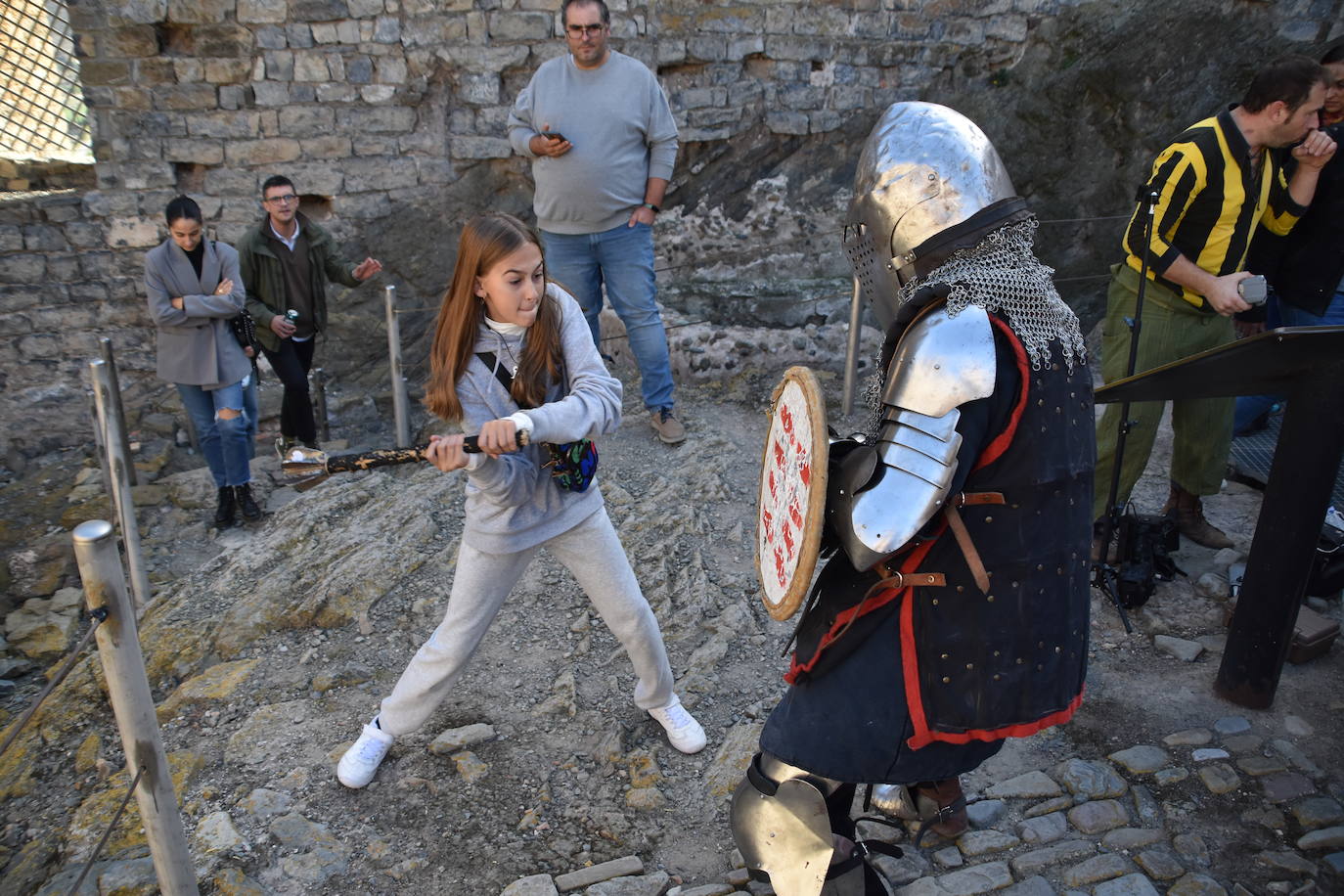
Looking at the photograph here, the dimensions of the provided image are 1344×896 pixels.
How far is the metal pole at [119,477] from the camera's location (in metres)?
4.50

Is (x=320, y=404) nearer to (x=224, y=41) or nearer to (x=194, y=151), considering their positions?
(x=194, y=151)

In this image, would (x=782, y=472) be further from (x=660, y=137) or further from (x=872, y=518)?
(x=660, y=137)

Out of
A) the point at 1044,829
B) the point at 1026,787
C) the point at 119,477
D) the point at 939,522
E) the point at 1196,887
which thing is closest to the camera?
the point at 939,522

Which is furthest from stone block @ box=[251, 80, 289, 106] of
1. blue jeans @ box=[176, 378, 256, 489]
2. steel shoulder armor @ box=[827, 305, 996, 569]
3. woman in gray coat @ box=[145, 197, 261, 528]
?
steel shoulder armor @ box=[827, 305, 996, 569]

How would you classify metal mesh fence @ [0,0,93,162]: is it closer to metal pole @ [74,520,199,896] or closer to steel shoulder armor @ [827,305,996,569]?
metal pole @ [74,520,199,896]

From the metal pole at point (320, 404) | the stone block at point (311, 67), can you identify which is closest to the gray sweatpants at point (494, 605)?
the metal pole at point (320, 404)

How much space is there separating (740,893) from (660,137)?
142 inches

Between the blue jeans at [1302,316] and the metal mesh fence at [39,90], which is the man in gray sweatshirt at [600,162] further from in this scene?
the metal mesh fence at [39,90]

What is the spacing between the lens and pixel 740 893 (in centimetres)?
256

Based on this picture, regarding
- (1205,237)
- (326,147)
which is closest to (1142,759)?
(1205,237)

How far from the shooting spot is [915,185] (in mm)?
2074

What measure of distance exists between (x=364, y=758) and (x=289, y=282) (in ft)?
11.0

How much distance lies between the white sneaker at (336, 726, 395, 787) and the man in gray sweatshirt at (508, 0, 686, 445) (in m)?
2.56

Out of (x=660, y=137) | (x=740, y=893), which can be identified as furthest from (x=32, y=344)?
(x=740, y=893)
